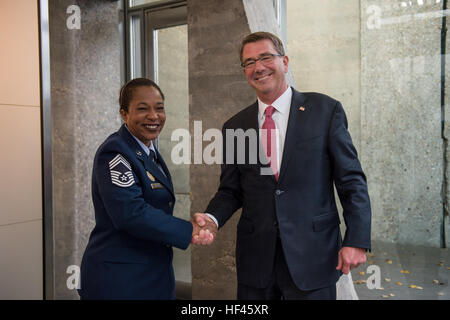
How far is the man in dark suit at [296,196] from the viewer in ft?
5.34

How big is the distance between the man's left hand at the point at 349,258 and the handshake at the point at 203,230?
0.59 m

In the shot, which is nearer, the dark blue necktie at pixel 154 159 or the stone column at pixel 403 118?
the dark blue necktie at pixel 154 159

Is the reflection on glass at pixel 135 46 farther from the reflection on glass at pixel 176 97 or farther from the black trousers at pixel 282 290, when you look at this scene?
the black trousers at pixel 282 290

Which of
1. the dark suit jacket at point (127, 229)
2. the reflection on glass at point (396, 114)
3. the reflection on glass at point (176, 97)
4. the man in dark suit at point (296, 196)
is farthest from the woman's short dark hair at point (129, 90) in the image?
the reflection on glass at point (176, 97)

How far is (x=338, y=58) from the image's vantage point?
2.96 meters

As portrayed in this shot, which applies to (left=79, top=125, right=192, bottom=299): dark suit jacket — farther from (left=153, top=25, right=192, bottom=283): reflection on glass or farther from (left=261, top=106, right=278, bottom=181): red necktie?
(left=153, top=25, right=192, bottom=283): reflection on glass

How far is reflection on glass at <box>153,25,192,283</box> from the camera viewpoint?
4.06 metres

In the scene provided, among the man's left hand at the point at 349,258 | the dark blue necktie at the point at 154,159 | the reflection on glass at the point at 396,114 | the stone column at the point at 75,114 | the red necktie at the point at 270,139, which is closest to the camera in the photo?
the man's left hand at the point at 349,258

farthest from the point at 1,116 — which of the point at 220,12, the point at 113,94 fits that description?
the point at 220,12

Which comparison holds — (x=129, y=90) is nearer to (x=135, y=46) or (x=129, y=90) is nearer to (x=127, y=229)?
(x=127, y=229)

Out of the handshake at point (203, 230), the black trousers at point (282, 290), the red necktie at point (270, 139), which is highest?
the red necktie at point (270, 139)

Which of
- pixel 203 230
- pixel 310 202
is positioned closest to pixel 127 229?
pixel 203 230

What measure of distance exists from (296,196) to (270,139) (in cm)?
28

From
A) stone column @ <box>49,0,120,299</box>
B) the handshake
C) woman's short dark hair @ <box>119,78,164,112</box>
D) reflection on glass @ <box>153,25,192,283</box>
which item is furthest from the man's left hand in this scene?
reflection on glass @ <box>153,25,192,283</box>
